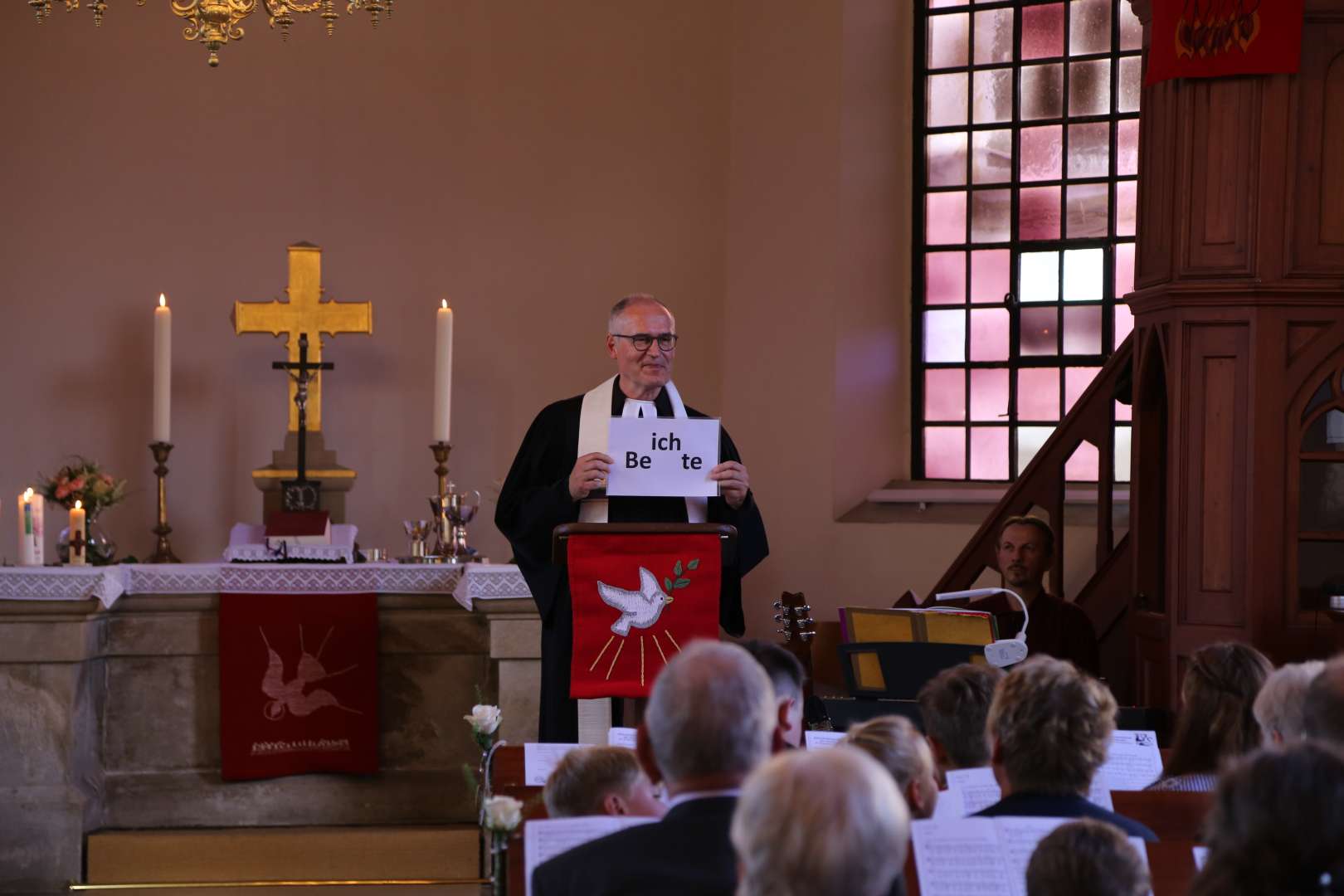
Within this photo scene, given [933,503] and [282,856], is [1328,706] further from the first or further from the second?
[933,503]

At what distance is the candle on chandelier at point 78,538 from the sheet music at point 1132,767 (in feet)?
14.7

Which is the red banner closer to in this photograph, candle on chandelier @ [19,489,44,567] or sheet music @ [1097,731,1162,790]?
sheet music @ [1097,731,1162,790]

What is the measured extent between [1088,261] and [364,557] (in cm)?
399

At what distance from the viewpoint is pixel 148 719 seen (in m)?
7.12

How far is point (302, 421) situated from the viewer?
8250mm

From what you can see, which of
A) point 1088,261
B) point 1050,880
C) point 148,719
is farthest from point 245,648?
point 1050,880

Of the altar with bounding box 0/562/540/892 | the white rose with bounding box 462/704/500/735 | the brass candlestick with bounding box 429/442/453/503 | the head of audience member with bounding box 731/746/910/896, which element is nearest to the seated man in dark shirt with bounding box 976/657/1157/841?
the head of audience member with bounding box 731/746/910/896

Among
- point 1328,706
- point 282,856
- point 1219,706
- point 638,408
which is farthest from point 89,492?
point 1328,706

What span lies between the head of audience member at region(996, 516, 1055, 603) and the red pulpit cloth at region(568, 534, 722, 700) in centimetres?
239

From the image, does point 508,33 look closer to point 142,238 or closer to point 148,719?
point 142,238

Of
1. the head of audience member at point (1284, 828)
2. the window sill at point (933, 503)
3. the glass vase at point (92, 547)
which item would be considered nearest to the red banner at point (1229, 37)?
the window sill at point (933, 503)

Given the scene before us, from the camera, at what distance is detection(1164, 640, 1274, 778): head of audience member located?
3.85m

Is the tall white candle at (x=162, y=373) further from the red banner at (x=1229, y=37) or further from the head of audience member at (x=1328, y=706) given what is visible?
the head of audience member at (x=1328, y=706)

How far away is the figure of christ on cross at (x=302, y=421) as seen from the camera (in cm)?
813
